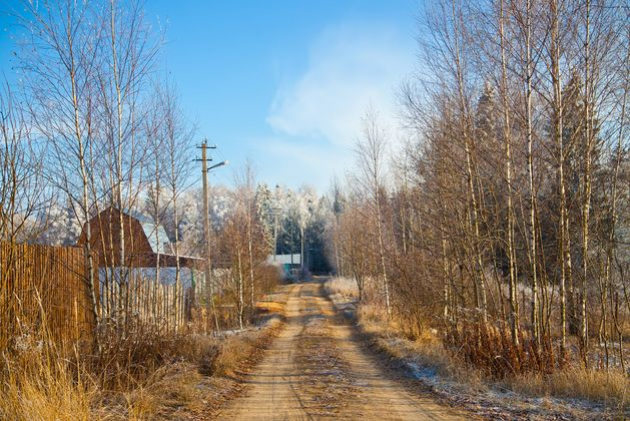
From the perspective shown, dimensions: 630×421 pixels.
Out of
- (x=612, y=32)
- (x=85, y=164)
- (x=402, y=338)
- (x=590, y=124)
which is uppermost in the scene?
(x=612, y=32)

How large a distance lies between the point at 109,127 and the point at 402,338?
33.7ft

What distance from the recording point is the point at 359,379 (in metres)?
9.48

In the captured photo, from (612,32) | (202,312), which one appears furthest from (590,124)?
(202,312)

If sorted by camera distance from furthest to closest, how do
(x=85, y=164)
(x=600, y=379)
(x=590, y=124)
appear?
(x=590, y=124) < (x=85, y=164) < (x=600, y=379)

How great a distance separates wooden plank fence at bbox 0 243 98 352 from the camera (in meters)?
5.87

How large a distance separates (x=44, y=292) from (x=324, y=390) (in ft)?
15.8

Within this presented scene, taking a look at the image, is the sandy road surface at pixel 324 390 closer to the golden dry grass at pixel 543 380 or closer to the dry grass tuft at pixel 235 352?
the dry grass tuft at pixel 235 352

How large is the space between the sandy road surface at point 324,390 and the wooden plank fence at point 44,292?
9.20 feet

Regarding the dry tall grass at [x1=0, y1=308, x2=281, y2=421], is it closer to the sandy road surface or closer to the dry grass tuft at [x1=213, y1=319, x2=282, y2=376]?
the dry grass tuft at [x1=213, y1=319, x2=282, y2=376]

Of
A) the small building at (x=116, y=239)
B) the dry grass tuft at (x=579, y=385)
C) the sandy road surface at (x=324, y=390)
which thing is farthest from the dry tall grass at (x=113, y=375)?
the dry grass tuft at (x=579, y=385)

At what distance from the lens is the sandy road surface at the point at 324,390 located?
6.59 m

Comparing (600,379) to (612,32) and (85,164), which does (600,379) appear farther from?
(85,164)

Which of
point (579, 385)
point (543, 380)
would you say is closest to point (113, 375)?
point (543, 380)

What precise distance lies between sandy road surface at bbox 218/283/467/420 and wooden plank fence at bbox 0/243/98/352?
280 centimetres
